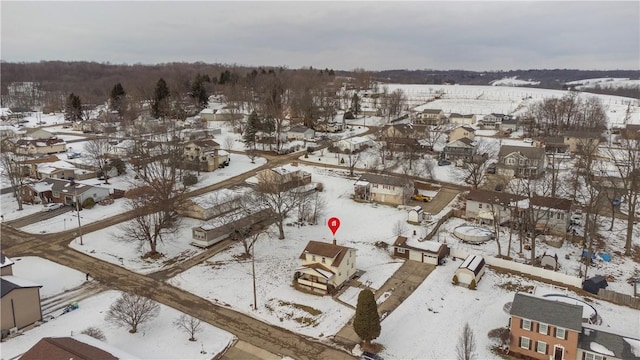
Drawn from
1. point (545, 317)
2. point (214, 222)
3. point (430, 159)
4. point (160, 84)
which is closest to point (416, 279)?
point (545, 317)

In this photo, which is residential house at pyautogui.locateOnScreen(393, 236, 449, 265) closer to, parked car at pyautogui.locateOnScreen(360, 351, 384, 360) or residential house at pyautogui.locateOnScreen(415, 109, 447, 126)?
parked car at pyautogui.locateOnScreen(360, 351, 384, 360)

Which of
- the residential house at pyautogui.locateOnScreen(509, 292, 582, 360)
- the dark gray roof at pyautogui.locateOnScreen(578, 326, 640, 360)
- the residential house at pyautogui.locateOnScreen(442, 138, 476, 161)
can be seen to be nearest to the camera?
the dark gray roof at pyautogui.locateOnScreen(578, 326, 640, 360)

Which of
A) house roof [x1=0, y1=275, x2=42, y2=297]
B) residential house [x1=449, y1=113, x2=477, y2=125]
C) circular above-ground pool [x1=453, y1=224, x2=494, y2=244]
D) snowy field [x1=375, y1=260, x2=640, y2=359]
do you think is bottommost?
snowy field [x1=375, y1=260, x2=640, y2=359]

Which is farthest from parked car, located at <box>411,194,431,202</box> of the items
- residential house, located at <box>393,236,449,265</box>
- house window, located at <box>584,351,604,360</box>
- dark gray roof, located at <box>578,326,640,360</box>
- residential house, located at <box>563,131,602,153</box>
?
residential house, located at <box>563,131,602,153</box>

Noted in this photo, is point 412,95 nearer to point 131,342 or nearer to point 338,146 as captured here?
point 338,146

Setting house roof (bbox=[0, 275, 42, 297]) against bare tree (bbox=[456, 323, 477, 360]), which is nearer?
bare tree (bbox=[456, 323, 477, 360])

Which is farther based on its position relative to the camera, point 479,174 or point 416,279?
point 479,174

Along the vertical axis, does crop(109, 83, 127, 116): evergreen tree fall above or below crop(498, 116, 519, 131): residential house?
above
